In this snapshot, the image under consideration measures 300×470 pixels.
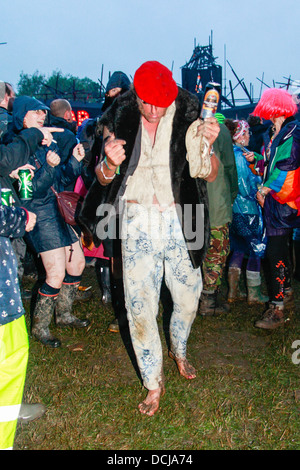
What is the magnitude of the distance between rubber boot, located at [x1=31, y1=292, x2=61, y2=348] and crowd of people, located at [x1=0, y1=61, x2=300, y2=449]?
0.01 metres

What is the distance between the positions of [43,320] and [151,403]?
155 cm

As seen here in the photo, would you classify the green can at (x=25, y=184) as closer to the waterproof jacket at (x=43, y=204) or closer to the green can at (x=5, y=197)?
the waterproof jacket at (x=43, y=204)

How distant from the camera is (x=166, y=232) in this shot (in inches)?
115

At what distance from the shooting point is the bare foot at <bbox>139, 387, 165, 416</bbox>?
297 cm

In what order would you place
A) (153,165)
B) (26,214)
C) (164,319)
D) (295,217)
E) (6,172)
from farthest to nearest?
1. (164,319)
2. (295,217)
3. (153,165)
4. (6,172)
5. (26,214)

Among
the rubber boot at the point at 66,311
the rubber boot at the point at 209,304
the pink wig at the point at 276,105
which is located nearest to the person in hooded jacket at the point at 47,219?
the rubber boot at the point at 66,311

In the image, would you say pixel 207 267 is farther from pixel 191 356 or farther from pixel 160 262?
pixel 160 262

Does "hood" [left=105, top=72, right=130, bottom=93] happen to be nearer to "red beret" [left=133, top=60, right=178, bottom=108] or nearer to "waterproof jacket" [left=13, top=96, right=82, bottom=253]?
"waterproof jacket" [left=13, top=96, right=82, bottom=253]

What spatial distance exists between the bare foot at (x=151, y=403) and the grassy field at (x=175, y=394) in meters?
0.05

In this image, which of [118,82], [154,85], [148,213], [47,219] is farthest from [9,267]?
[118,82]

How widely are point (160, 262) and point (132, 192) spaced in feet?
1.78

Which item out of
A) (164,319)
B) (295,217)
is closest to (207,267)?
(164,319)

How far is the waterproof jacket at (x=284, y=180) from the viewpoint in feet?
13.7

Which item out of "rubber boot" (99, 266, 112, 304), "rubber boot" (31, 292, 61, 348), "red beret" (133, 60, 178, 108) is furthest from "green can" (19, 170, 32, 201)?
"rubber boot" (99, 266, 112, 304)
